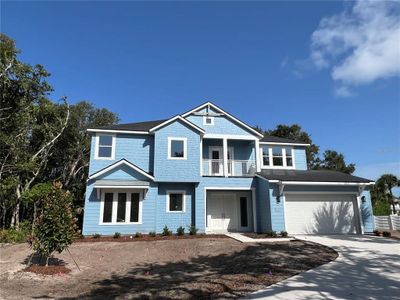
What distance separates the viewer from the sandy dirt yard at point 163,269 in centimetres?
792

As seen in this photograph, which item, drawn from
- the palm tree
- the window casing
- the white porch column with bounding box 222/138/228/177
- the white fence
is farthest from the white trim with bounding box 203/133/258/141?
the palm tree

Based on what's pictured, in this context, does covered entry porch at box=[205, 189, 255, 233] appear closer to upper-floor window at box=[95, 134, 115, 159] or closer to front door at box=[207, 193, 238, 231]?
front door at box=[207, 193, 238, 231]

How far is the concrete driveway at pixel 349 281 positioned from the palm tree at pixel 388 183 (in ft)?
87.4

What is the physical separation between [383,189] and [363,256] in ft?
92.9

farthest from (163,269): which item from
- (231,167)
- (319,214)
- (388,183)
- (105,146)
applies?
(388,183)

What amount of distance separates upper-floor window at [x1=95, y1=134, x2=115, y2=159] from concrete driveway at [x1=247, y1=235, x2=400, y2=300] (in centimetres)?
1416

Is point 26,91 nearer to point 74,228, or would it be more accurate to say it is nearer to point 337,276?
point 74,228

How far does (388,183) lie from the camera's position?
35.3 m

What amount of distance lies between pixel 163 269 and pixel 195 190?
364 inches

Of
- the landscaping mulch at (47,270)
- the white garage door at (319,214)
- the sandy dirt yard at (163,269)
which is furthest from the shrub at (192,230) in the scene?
the landscaping mulch at (47,270)

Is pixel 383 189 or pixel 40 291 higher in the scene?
pixel 383 189

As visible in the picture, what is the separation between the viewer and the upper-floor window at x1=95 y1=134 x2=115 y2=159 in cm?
2001

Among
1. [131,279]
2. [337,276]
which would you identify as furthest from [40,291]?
[337,276]

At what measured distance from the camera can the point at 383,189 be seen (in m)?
35.7
